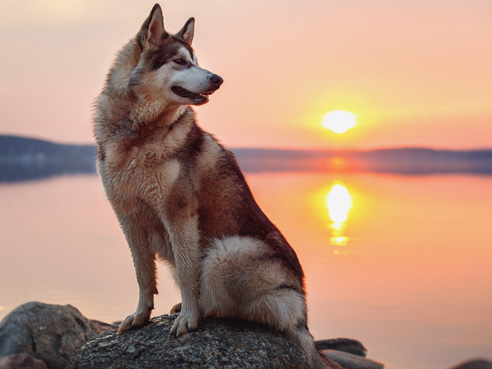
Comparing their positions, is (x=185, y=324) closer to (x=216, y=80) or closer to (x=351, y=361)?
(x=216, y=80)

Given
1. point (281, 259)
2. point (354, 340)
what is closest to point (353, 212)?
point (354, 340)

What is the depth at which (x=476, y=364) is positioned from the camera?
8148 mm

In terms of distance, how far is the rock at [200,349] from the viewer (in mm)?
5938

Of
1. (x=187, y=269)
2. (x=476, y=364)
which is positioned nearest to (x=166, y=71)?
(x=187, y=269)

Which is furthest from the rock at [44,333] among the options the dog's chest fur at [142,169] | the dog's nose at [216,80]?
the dog's nose at [216,80]

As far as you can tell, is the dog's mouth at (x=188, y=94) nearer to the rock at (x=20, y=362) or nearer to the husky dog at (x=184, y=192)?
the husky dog at (x=184, y=192)

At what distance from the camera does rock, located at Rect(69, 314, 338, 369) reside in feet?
19.5

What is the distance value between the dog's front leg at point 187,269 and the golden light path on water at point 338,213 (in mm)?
→ 13498

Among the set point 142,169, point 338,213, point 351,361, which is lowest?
point 351,361

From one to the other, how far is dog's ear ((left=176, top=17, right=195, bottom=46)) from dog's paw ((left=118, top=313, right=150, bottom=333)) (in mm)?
2972

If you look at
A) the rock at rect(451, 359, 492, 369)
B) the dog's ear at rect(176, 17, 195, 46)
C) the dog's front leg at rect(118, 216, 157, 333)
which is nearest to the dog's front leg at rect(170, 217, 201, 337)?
the dog's front leg at rect(118, 216, 157, 333)

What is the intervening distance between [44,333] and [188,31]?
4.93 metres

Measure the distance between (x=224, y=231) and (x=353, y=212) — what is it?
23.8 m

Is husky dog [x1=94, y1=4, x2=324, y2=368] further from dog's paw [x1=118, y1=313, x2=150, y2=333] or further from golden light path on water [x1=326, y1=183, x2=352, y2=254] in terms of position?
golden light path on water [x1=326, y1=183, x2=352, y2=254]
